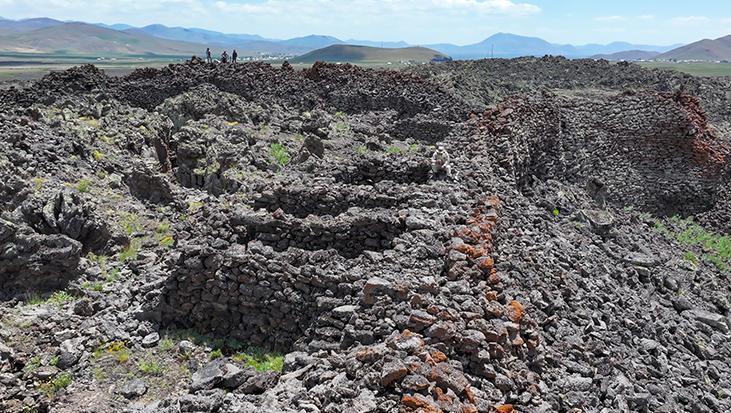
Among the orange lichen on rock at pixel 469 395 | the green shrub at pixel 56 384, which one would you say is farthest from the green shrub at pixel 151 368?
the orange lichen on rock at pixel 469 395

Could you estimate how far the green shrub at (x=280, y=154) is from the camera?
17.9 metres

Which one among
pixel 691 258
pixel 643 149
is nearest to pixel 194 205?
pixel 691 258

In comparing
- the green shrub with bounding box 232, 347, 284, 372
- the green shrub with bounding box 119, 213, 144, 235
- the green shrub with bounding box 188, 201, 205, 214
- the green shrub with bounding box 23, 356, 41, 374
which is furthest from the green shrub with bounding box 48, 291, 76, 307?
the green shrub with bounding box 188, 201, 205, 214

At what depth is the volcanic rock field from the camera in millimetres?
6773

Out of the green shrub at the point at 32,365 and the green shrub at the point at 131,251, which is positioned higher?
the green shrub at the point at 131,251

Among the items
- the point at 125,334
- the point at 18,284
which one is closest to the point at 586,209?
the point at 125,334

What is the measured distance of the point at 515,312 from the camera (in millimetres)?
7570

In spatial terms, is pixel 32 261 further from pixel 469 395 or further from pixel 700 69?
pixel 700 69

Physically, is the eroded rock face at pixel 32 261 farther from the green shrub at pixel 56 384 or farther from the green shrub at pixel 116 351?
the green shrub at pixel 56 384

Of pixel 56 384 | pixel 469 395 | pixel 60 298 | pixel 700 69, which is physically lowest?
pixel 56 384

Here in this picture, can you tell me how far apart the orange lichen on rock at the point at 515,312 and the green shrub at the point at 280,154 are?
35.5 ft

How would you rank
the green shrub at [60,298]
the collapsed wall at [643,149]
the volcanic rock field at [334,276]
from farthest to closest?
the collapsed wall at [643,149] → the green shrub at [60,298] → the volcanic rock field at [334,276]

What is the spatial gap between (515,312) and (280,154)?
12.1 m

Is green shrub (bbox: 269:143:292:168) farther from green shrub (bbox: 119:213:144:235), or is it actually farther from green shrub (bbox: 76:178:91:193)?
green shrub (bbox: 76:178:91:193)
